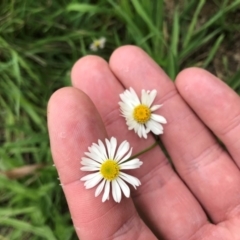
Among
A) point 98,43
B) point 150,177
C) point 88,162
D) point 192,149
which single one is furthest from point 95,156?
point 98,43

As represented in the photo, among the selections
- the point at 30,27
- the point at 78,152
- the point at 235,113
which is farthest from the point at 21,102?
the point at 235,113

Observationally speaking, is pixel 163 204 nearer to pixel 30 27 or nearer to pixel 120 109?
pixel 120 109

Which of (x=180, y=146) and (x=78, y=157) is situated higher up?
(x=78, y=157)

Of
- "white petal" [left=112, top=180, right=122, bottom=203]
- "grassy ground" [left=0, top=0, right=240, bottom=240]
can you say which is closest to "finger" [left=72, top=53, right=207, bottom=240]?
"white petal" [left=112, top=180, right=122, bottom=203]

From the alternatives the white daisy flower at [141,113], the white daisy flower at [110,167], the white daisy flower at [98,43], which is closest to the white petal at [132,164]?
the white daisy flower at [110,167]

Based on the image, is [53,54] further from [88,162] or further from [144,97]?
[88,162]

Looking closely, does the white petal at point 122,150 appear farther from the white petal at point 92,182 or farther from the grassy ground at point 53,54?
the grassy ground at point 53,54
